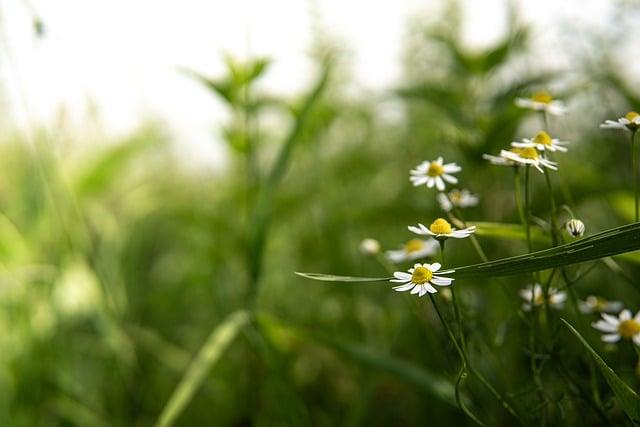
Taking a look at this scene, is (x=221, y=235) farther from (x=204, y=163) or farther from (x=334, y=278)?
(x=204, y=163)

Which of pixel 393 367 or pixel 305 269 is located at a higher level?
pixel 393 367

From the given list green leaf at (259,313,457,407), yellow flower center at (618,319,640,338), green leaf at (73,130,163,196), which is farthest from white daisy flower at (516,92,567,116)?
green leaf at (73,130,163,196)

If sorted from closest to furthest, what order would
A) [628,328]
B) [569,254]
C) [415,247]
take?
[569,254], [628,328], [415,247]

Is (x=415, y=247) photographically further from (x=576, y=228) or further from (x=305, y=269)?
(x=305, y=269)

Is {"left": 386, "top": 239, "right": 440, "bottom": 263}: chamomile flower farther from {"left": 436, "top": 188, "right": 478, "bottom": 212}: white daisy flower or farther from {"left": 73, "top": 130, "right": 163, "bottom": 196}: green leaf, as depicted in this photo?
{"left": 73, "top": 130, "right": 163, "bottom": 196}: green leaf

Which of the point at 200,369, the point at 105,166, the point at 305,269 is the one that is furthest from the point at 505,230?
the point at 105,166

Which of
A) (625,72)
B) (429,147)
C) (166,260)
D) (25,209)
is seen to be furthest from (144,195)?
(625,72)

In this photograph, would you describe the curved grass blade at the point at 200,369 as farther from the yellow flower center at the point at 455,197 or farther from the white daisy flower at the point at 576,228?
the white daisy flower at the point at 576,228
